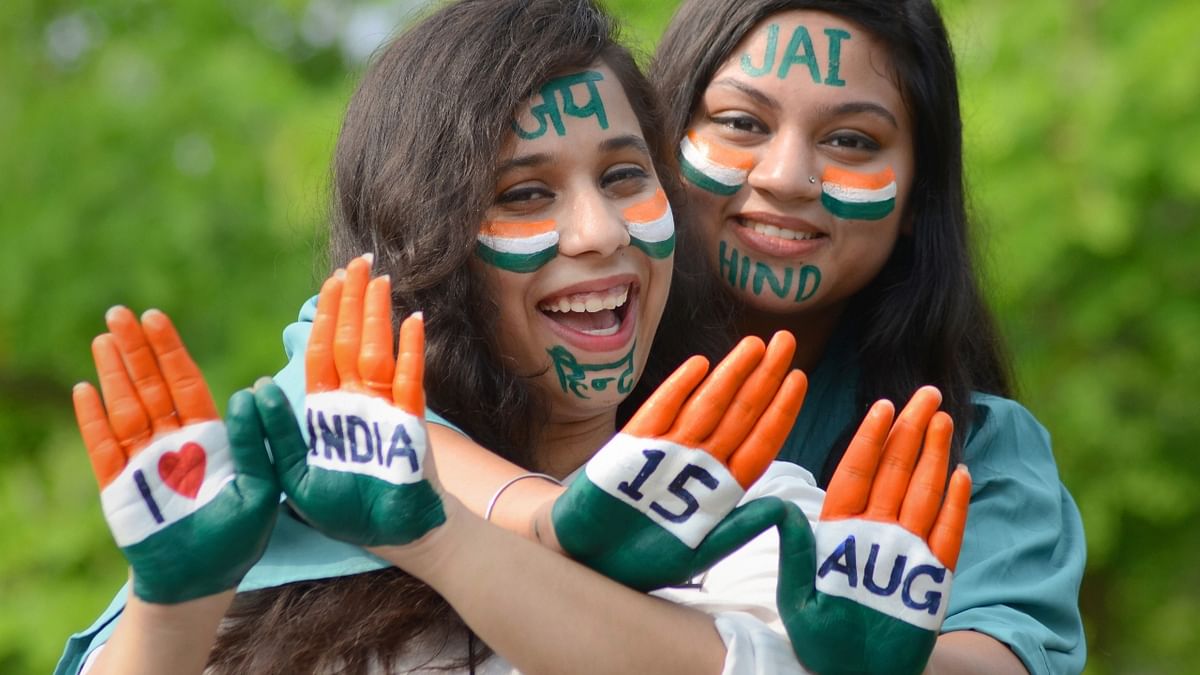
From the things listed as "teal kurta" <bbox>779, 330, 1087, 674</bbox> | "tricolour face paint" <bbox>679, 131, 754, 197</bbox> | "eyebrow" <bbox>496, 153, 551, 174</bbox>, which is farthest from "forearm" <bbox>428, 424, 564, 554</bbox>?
"tricolour face paint" <bbox>679, 131, 754, 197</bbox>

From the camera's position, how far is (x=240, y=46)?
230 inches

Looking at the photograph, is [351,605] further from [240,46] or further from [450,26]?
[240,46]

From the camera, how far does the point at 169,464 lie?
6.21 ft

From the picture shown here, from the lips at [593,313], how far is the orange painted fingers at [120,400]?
2.57 ft

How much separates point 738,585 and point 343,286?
30.5 inches

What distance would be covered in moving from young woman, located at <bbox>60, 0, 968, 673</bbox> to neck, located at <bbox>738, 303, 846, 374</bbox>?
0.54 m

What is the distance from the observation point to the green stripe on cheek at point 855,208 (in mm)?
3234

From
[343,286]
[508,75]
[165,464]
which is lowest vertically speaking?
[165,464]

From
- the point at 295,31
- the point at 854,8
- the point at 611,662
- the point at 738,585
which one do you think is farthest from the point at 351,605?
the point at 295,31

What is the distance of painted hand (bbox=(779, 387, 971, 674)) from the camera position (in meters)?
2.02

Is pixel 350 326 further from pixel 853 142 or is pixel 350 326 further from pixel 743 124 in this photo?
pixel 853 142

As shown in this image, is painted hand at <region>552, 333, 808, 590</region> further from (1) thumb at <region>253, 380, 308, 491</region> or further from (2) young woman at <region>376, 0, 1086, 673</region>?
(2) young woman at <region>376, 0, 1086, 673</region>

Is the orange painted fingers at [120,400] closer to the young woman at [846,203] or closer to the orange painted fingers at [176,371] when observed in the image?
the orange painted fingers at [176,371]

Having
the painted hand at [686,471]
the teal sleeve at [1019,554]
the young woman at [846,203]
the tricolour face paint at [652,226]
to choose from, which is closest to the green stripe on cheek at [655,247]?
the tricolour face paint at [652,226]
